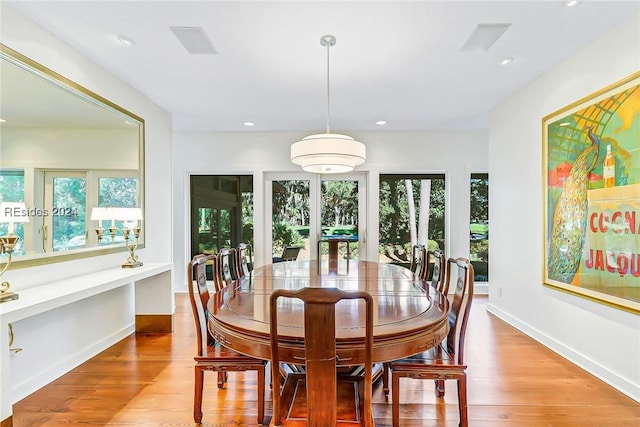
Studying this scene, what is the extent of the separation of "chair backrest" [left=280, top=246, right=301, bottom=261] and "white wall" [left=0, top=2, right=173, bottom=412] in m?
1.74

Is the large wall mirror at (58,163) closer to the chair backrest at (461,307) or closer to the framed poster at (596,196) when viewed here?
the chair backrest at (461,307)

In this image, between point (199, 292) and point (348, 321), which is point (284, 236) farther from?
point (348, 321)

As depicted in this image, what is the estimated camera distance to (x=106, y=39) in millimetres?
2543

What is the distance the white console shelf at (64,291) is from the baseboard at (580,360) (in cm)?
388

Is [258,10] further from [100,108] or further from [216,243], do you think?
[216,243]

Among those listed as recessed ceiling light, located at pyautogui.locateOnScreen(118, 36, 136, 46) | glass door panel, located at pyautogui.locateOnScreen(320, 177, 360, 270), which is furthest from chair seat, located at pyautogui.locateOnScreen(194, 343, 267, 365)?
glass door panel, located at pyautogui.locateOnScreen(320, 177, 360, 270)

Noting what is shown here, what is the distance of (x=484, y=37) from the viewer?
8.21 ft

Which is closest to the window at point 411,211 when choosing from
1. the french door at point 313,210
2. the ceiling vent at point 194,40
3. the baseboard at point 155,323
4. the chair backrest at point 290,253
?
the french door at point 313,210

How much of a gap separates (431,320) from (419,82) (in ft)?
8.56

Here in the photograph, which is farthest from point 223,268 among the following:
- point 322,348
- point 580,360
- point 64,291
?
point 580,360

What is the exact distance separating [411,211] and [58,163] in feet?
15.1

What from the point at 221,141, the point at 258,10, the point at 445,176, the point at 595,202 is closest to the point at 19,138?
the point at 258,10

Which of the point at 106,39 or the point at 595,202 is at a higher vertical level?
the point at 106,39

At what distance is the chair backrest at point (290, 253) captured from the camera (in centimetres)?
529
